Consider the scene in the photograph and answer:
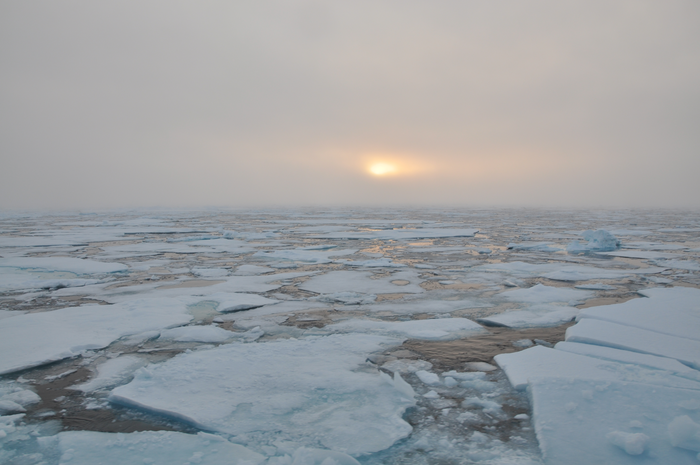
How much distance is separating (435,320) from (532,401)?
170 cm

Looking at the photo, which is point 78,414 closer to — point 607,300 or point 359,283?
point 359,283

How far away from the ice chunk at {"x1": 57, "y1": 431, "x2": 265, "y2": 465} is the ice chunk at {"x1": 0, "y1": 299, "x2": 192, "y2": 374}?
1.31 meters

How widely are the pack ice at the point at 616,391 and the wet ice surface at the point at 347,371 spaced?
0.01 meters

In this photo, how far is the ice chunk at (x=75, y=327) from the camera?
3047 mm

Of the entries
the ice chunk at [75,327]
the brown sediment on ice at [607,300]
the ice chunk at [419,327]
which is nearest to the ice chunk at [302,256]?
the ice chunk at [75,327]

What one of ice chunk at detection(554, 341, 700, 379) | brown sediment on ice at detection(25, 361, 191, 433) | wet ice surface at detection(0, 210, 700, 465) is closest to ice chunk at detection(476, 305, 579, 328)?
wet ice surface at detection(0, 210, 700, 465)

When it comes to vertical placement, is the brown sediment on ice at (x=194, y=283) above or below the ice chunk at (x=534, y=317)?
below

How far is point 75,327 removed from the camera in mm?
3664

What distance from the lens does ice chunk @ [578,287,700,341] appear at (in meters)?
3.46

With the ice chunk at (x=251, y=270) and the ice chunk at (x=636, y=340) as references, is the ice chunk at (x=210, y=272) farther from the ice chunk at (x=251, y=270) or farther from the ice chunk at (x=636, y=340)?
the ice chunk at (x=636, y=340)

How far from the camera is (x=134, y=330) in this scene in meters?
3.67

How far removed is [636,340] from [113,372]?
397 centimetres

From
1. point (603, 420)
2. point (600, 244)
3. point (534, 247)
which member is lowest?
point (603, 420)

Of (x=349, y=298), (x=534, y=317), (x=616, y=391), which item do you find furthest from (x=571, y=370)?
(x=349, y=298)
